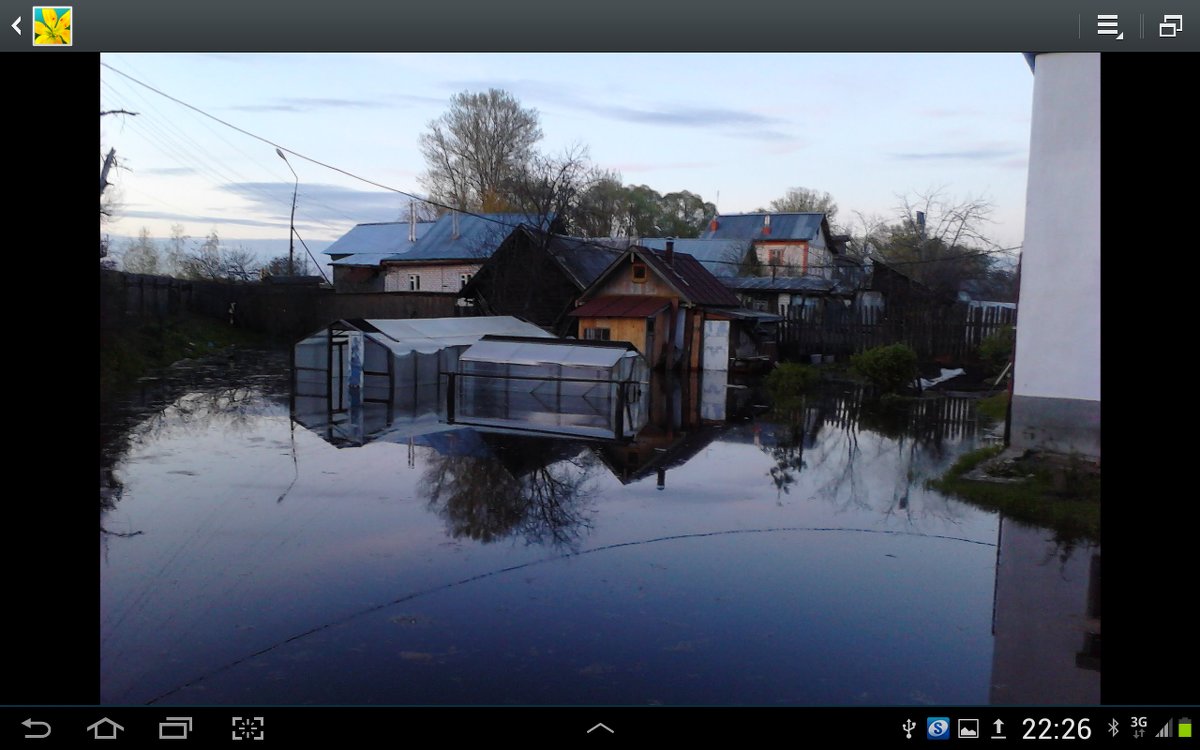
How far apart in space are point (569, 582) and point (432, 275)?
32383 millimetres

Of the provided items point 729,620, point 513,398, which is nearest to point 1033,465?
point 729,620

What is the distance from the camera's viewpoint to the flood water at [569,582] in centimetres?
534

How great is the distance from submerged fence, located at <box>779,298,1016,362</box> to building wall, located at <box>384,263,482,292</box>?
1432 centimetres

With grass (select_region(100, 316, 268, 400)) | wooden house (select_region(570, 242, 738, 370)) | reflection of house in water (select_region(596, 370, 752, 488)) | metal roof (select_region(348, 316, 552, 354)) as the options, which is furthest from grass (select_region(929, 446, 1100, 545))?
grass (select_region(100, 316, 268, 400))

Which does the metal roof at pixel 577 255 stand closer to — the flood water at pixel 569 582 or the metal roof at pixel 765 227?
the metal roof at pixel 765 227

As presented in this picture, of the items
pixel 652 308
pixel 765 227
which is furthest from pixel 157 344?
pixel 765 227

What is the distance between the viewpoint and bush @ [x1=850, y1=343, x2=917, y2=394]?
22.6 metres

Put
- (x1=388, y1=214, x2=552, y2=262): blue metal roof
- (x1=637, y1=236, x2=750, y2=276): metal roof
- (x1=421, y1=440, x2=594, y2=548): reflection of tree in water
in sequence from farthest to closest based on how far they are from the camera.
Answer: (x1=637, y1=236, x2=750, y2=276): metal roof → (x1=388, y1=214, x2=552, y2=262): blue metal roof → (x1=421, y1=440, x2=594, y2=548): reflection of tree in water
